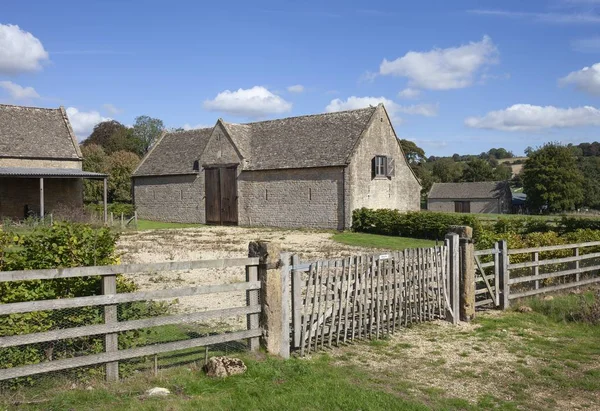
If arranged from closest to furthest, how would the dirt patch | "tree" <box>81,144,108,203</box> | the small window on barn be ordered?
the dirt patch → the small window on barn → "tree" <box>81,144,108,203</box>

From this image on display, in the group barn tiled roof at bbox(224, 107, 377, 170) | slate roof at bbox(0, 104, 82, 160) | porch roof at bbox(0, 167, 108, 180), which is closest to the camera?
porch roof at bbox(0, 167, 108, 180)

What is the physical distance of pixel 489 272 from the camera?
12953 millimetres

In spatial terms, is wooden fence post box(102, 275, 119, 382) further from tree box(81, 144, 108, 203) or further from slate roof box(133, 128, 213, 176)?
tree box(81, 144, 108, 203)

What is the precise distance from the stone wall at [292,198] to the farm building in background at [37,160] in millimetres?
9726

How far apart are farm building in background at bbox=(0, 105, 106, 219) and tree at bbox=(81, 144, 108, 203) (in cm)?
1517

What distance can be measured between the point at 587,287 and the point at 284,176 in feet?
78.0

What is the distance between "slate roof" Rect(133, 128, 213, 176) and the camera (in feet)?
136

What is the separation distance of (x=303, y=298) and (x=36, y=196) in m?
32.1

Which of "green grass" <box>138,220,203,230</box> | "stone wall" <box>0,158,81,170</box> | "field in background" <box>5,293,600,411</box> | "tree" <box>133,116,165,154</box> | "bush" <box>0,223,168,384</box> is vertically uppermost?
"tree" <box>133,116,165,154</box>

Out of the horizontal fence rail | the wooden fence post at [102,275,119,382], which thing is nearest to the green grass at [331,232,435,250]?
the horizontal fence rail

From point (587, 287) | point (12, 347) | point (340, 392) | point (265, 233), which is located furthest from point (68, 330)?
point (265, 233)

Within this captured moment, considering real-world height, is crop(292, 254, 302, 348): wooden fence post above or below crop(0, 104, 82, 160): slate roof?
below

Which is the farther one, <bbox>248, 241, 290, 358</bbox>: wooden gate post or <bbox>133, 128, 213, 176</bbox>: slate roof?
<bbox>133, 128, 213, 176</bbox>: slate roof

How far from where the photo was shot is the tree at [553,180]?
74.6 metres
